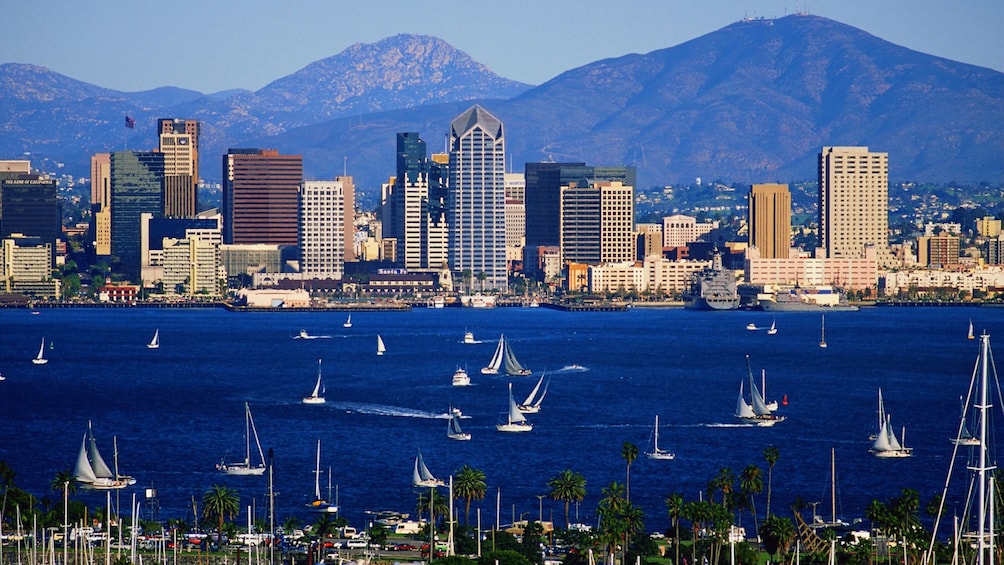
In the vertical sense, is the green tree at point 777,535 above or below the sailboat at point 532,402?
below

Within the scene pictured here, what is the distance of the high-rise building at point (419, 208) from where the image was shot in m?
178

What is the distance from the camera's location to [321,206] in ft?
583

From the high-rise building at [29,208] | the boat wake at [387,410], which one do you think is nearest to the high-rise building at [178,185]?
the high-rise building at [29,208]

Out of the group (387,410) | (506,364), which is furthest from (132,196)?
(387,410)

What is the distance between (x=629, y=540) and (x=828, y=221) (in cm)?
14901

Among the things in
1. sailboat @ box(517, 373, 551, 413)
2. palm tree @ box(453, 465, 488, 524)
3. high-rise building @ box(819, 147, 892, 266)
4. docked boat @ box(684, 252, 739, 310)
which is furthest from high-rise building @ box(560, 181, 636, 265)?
palm tree @ box(453, 465, 488, 524)

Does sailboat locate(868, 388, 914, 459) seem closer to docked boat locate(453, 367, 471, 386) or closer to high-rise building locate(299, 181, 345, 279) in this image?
docked boat locate(453, 367, 471, 386)

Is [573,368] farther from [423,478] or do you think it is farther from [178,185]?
[178,185]

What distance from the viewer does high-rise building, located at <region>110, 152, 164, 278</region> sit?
18100 cm

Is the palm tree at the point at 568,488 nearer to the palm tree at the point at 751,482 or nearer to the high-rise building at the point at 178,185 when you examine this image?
the palm tree at the point at 751,482

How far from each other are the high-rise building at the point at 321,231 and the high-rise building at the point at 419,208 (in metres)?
6.88

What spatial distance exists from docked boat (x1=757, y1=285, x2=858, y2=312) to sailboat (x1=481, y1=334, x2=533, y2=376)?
2811 inches

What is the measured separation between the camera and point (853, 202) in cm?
18350

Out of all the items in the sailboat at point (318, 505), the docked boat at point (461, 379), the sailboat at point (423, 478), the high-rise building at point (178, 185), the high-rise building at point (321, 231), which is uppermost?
the high-rise building at point (178, 185)
